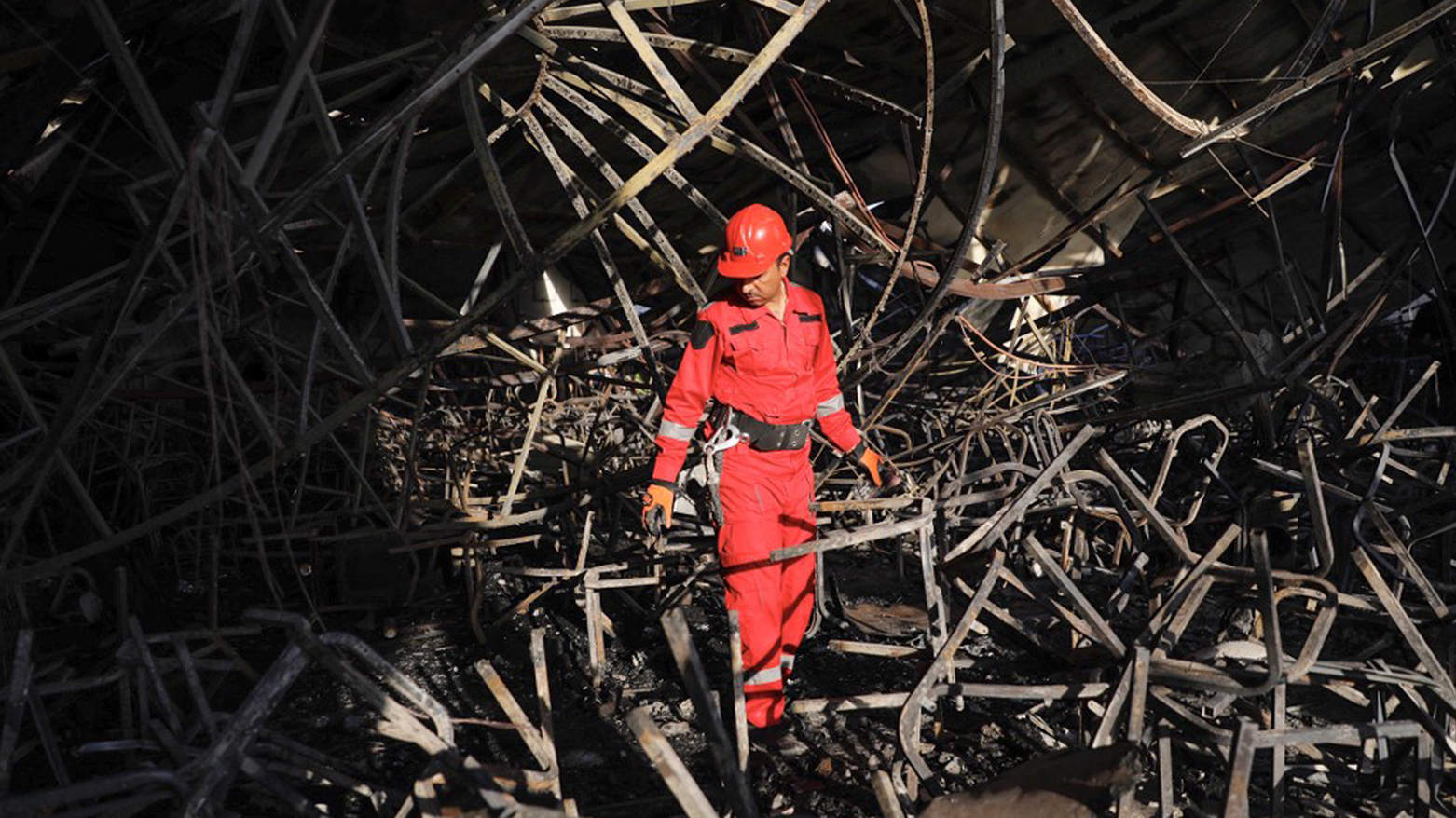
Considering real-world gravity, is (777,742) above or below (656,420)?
below

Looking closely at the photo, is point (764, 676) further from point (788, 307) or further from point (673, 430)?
point (788, 307)

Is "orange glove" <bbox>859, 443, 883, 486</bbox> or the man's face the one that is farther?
"orange glove" <bbox>859, 443, 883, 486</bbox>

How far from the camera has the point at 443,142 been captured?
4.81 meters

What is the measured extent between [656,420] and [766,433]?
1660 millimetres

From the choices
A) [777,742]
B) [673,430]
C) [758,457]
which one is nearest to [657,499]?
[673,430]

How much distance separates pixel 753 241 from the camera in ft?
13.8

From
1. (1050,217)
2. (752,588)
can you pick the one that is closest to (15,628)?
(752,588)

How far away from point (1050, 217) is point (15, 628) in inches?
233

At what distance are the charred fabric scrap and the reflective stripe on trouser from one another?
0.55ft

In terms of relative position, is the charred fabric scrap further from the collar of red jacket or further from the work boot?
the collar of red jacket

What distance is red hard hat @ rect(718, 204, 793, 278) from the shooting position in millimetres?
4188

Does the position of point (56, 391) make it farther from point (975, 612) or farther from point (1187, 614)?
point (1187, 614)

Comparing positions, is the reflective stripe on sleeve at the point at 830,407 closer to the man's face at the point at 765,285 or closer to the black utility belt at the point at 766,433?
the black utility belt at the point at 766,433

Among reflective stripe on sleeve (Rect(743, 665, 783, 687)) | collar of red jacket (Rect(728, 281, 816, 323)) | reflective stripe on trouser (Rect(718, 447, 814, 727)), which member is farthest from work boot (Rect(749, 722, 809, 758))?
collar of red jacket (Rect(728, 281, 816, 323))
